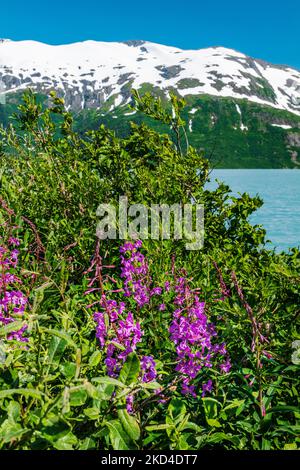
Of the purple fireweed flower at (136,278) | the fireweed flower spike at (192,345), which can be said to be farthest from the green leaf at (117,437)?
the purple fireweed flower at (136,278)

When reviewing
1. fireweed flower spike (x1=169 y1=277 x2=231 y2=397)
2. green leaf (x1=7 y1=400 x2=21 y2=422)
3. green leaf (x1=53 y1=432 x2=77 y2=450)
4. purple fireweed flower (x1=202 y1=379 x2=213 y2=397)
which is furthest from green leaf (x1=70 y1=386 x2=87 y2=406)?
purple fireweed flower (x1=202 y1=379 x2=213 y2=397)

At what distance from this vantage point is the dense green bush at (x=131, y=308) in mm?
2131

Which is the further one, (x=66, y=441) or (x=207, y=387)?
(x=207, y=387)

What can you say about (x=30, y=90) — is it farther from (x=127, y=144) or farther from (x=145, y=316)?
(x=145, y=316)

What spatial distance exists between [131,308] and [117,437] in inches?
96.0

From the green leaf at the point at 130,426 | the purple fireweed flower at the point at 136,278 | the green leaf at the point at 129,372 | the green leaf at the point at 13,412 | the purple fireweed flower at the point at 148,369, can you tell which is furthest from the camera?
the purple fireweed flower at the point at 136,278

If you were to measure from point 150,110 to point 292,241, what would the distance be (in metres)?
18.4

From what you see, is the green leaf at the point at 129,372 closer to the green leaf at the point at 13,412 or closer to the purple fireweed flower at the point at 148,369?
Result: the green leaf at the point at 13,412

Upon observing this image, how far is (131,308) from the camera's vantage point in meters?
4.39

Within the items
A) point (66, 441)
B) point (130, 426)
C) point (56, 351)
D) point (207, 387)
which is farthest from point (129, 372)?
point (207, 387)

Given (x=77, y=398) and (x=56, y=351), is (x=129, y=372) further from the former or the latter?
(x=56, y=351)

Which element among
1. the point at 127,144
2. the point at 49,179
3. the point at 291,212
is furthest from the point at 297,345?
the point at 291,212

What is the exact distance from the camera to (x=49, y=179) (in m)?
7.80

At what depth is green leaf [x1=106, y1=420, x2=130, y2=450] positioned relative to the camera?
1943 mm
